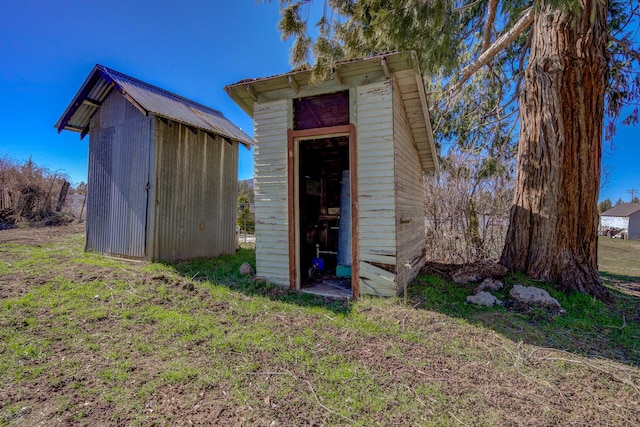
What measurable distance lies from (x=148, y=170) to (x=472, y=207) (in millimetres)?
7854

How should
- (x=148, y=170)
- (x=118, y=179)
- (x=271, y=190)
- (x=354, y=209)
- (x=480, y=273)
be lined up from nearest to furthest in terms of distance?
1. (x=354, y=209)
2. (x=271, y=190)
3. (x=480, y=273)
4. (x=148, y=170)
5. (x=118, y=179)

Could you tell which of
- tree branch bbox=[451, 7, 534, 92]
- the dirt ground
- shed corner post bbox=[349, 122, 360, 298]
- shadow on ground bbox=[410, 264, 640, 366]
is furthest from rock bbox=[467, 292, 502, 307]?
the dirt ground

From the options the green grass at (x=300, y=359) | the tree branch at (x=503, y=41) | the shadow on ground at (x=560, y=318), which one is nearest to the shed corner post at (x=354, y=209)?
the green grass at (x=300, y=359)

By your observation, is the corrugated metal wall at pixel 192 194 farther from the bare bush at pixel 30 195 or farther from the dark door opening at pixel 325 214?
the bare bush at pixel 30 195

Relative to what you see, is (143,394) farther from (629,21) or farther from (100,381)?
(629,21)

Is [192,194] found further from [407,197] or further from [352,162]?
[407,197]

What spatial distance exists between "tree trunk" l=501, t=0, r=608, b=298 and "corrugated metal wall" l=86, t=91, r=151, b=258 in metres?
8.10

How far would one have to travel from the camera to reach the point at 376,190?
421cm

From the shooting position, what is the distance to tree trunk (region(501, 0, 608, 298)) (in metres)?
4.75

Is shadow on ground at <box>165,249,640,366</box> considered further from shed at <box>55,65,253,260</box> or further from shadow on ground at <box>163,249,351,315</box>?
shed at <box>55,65,253,260</box>

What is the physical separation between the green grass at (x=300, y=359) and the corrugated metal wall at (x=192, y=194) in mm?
2452

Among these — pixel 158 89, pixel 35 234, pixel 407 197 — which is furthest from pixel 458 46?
pixel 35 234

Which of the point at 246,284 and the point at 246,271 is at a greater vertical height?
the point at 246,271

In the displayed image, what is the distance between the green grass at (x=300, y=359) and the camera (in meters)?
2.01
